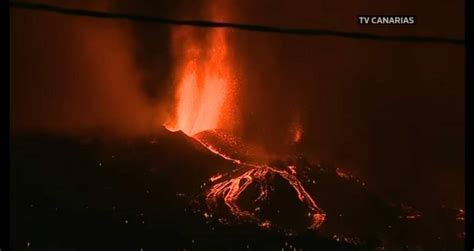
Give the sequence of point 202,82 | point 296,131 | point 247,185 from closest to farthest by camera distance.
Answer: point 247,185
point 296,131
point 202,82

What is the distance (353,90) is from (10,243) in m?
4.81

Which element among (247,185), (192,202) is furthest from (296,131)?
(192,202)

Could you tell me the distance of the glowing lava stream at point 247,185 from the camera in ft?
29.3

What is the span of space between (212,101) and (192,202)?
1513mm

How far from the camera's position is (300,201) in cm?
905

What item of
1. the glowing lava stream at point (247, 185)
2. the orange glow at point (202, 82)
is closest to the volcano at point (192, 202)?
the glowing lava stream at point (247, 185)

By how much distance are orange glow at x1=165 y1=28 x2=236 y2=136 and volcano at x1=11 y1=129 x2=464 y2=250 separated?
209 millimetres

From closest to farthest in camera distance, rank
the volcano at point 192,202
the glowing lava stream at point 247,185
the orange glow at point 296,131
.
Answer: the volcano at point 192,202 < the glowing lava stream at point 247,185 < the orange glow at point 296,131

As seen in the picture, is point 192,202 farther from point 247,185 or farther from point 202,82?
point 202,82

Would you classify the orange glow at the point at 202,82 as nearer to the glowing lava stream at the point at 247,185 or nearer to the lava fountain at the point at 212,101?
the lava fountain at the point at 212,101

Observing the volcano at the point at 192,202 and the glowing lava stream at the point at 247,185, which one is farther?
the glowing lava stream at the point at 247,185

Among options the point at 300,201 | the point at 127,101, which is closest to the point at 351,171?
the point at 300,201

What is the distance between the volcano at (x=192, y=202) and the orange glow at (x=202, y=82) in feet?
0.69

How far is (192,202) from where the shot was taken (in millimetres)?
8828
